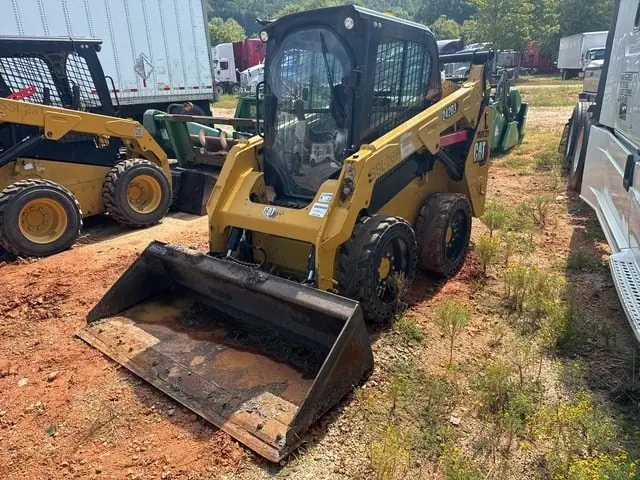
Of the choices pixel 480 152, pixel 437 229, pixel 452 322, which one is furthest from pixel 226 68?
pixel 452 322

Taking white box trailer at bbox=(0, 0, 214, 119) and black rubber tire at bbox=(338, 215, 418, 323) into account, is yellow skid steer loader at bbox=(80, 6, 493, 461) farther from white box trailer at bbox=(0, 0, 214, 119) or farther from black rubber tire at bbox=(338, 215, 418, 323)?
white box trailer at bbox=(0, 0, 214, 119)

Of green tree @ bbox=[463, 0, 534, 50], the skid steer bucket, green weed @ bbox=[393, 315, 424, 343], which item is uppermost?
green tree @ bbox=[463, 0, 534, 50]

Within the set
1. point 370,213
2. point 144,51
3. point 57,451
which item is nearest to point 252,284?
point 370,213

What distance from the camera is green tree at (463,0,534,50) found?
115 feet

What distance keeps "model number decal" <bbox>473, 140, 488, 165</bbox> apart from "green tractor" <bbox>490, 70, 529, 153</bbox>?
5.29 m

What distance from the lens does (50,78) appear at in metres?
6.73

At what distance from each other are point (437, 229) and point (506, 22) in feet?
117

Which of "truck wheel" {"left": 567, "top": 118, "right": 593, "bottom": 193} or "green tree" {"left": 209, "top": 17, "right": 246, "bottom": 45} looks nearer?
"truck wheel" {"left": 567, "top": 118, "right": 593, "bottom": 193}

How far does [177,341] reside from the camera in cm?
396

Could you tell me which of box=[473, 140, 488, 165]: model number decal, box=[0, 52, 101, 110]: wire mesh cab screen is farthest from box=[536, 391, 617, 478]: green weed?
box=[0, 52, 101, 110]: wire mesh cab screen

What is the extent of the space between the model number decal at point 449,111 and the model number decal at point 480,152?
0.73 meters

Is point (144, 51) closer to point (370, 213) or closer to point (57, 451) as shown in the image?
point (370, 213)

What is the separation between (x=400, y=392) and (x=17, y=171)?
5371 millimetres

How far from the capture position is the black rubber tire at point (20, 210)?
5762 mm
